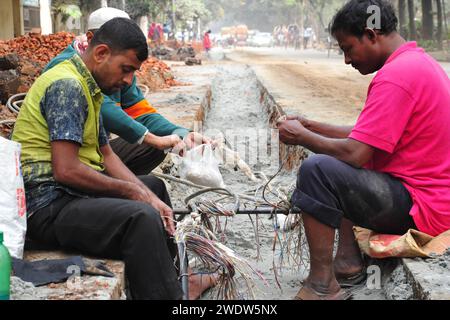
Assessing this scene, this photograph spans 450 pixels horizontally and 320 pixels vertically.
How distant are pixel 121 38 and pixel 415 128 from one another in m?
1.46

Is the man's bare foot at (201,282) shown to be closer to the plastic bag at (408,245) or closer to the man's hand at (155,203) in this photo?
the man's hand at (155,203)

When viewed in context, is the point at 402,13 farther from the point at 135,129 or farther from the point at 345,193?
the point at 345,193

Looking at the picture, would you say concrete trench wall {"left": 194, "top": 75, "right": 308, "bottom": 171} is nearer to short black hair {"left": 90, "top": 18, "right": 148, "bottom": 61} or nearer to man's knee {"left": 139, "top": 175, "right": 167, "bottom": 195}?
man's knee {"left": 139, "top": 175, "right": 167, "bottom": 195}

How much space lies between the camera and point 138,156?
15.0 ft

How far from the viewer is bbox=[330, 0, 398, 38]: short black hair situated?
3.34 m

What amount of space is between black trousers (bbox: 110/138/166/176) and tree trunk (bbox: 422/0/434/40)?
25.9 metres

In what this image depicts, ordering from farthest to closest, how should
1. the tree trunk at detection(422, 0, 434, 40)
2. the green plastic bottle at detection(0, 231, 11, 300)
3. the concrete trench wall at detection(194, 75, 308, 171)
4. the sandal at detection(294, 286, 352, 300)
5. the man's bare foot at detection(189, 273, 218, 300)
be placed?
the tree trunk at detection(422, 0, 434, 40), the concrete trench wall at detection(194, 75, 308, 171), the man's bare foot at detection(189, 273, 218, 300), the sandal at detection(294, 286, 352, 300), the green plastic bottle at detection(0, 231, 11, 300)

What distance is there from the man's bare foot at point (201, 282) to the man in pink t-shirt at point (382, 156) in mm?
516

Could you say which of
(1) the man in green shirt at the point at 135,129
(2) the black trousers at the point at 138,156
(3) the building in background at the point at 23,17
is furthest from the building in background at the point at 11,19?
(2) the black trousers at the point at 138,156

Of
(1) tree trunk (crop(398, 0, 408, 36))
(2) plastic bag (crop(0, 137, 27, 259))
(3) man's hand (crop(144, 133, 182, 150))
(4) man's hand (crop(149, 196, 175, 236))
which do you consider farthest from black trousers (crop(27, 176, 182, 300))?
(1) tree trunk (crop(398, 0, 408, 36))

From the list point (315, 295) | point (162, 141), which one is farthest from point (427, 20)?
point (315, 295)

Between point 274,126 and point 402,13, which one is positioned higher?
point 402,13

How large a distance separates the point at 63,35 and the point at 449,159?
1136 cm

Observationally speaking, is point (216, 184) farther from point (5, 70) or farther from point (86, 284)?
point (5, 70)
